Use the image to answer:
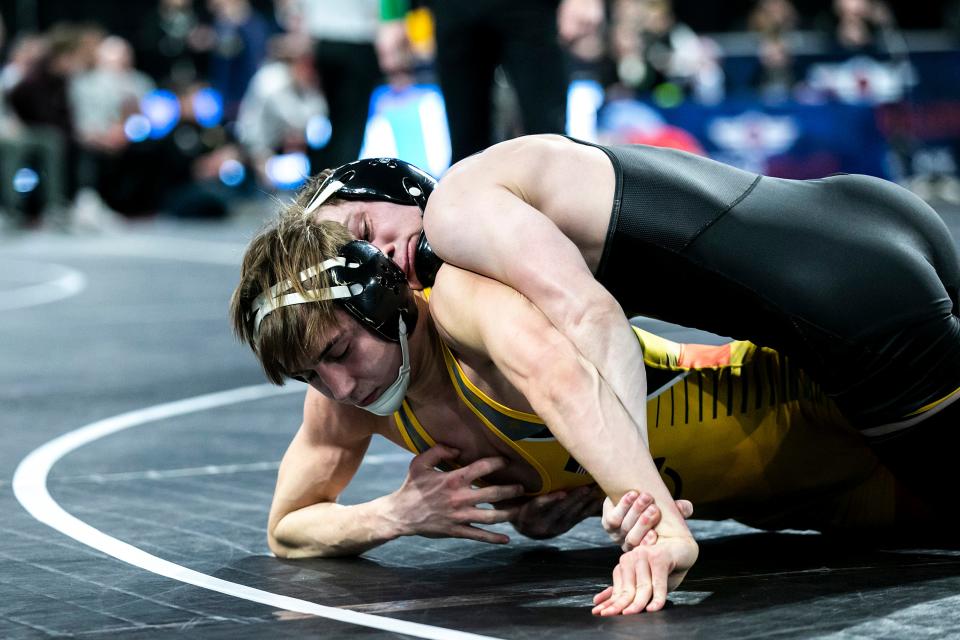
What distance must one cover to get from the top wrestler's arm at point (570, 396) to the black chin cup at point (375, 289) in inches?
8.9

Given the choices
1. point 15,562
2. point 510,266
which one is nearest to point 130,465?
point 15,562

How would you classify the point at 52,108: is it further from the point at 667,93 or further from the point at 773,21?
the point at 773,21

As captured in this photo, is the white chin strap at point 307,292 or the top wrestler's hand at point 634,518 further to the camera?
the white chin strap at point 307,292

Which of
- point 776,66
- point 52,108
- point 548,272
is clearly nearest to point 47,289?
point 52,108

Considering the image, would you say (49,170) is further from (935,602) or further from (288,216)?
(935,602)

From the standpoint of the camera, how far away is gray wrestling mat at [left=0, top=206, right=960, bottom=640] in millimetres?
2373

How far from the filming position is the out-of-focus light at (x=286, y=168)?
14.1 metres

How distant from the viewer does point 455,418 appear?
2.88 m

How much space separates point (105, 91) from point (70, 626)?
12076 millimetres

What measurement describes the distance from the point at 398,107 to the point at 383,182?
9155 millimetres

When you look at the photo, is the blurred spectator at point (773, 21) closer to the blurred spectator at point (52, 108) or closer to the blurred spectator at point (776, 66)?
the blurred spectator at point (776, 66)

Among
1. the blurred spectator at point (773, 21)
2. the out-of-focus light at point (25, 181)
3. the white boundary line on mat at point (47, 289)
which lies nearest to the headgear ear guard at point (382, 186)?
the white boundary line on mat at point (47, 289)

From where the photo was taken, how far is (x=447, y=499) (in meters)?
2.82

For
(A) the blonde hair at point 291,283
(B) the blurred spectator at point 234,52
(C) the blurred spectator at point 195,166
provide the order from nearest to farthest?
1. (A) the blonde hair at point 291,283
2. (C) the blurred spectator at point 195,166
3. (B) the blurred spectator at point 234,52
